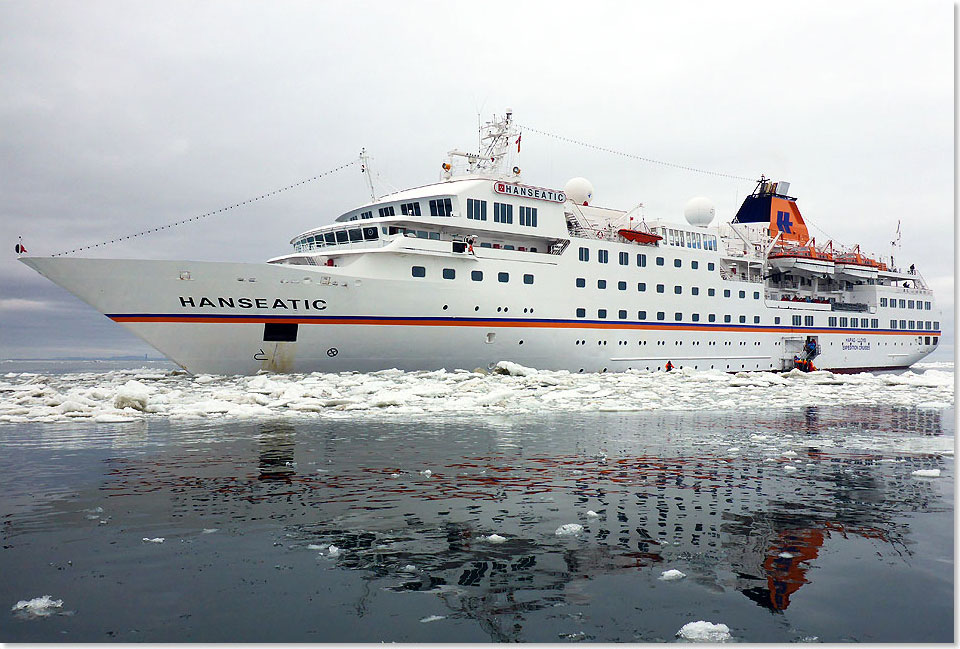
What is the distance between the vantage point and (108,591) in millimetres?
4219

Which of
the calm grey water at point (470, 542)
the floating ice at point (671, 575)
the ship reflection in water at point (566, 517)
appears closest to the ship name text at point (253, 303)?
the ship reflection in water at point (566, 517)

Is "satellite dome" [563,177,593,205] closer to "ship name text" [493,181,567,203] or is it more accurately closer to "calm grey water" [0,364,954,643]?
"ship name text" [493,181,567,203]

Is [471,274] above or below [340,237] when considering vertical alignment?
below

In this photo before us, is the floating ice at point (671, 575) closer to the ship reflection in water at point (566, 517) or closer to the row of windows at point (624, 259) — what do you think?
the ship reflection in water at point (566, 517)

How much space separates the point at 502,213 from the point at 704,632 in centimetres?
2644

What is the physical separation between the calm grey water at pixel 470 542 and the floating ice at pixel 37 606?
1.9 inches

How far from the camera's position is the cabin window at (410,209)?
28219 millimetres

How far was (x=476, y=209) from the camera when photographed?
28.3 m

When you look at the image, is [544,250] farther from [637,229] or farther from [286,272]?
[286,272]

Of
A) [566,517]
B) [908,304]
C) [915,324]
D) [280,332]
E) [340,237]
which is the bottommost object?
[566,517]

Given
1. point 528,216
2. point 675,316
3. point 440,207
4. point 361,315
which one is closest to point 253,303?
point 361,315

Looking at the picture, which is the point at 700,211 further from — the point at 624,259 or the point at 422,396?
the point at 422,396

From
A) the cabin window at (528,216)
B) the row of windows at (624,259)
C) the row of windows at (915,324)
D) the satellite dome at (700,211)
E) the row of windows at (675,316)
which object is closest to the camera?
the cabin window at (528,216)

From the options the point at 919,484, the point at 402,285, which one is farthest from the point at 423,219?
the point at 919,484
